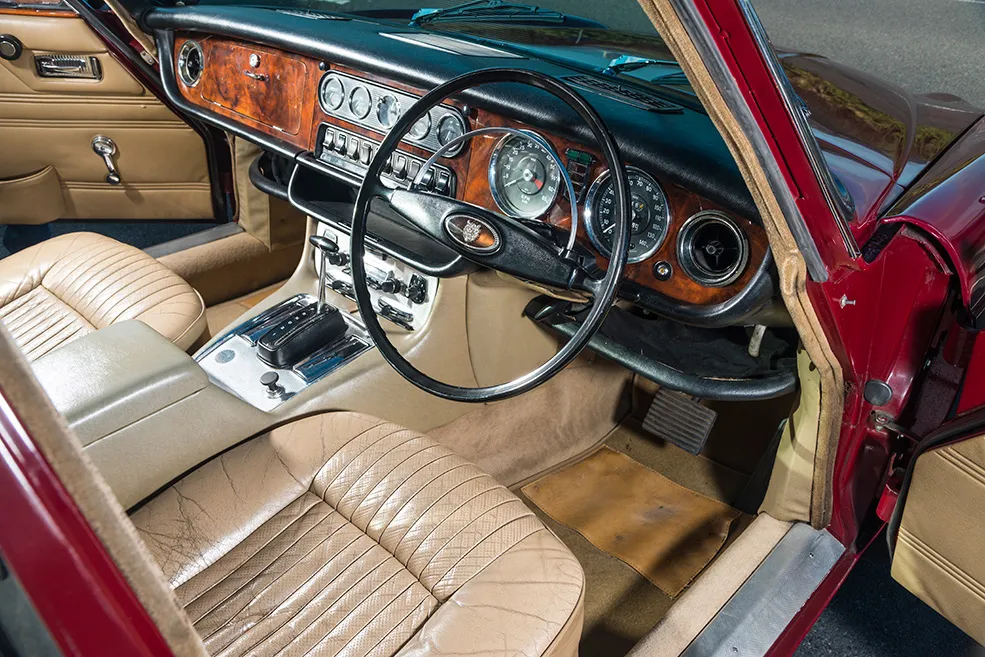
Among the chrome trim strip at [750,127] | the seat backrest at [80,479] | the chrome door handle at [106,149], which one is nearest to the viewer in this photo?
the seat backrest at [80,479]

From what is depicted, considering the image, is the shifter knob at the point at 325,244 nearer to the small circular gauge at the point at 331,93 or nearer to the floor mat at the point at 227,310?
the small circular gauge at the point at 331,93

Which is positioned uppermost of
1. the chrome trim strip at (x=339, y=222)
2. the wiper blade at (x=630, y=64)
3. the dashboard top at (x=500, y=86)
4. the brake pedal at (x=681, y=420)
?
the wiper blade at (x=630, y=64)

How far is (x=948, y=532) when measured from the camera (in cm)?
126

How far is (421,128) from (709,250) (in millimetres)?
644

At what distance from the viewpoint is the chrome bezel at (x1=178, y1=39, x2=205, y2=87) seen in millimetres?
2012

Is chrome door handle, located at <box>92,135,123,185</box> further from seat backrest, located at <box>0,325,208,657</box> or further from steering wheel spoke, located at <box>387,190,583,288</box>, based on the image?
seat backrest, located at <box>0,325,208,657</box>

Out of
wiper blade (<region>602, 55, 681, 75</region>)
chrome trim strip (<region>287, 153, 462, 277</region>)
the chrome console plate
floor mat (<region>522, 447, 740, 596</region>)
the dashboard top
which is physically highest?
wiper blade (<region>602, 55, 681, 75</region>)

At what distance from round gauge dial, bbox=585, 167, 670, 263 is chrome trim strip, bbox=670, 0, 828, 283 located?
33cm

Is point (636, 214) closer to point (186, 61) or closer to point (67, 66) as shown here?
point (186, 61)

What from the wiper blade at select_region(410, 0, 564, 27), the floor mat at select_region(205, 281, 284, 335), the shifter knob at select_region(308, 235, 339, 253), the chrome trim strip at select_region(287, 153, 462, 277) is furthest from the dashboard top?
the floor mat at select_region(205, 281, 284, 335)

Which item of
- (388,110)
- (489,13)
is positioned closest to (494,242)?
(388,110)

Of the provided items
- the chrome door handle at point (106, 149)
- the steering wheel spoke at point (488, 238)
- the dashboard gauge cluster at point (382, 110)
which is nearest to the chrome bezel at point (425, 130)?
the dashboard gauge cluster at point (382, 110)

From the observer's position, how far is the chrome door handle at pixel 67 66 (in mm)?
2232

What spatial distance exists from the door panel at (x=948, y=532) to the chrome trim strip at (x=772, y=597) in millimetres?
133
